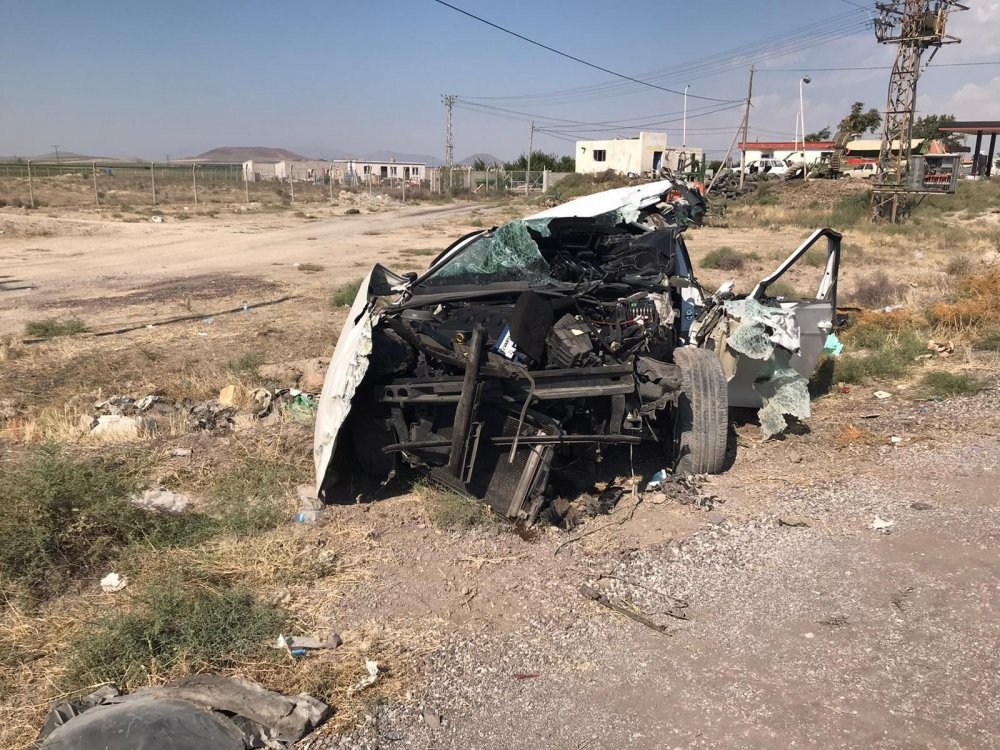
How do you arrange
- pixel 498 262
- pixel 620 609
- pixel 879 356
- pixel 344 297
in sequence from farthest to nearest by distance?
pixel 344 297 → pixel 879 356 → pixel 498 262 → pixel 620 609

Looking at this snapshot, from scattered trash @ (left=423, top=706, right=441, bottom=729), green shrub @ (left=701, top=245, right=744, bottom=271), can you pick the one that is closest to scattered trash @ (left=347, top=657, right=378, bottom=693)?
scattered trash @ (left=423, top=706, right=441, bottom=729)

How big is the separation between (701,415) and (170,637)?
131 inches

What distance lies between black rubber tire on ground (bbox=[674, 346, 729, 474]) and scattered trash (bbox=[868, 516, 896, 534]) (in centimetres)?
99

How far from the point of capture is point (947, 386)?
666cm

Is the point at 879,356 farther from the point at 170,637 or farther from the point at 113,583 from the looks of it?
Answer: the point at 113,583

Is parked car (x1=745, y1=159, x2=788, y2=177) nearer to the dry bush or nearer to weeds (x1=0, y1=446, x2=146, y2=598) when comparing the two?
the dry bush

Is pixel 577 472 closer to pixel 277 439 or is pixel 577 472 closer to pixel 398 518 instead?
pixel 398 518

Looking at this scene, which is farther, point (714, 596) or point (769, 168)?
point (769, 168)

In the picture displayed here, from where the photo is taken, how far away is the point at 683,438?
4.82 meters

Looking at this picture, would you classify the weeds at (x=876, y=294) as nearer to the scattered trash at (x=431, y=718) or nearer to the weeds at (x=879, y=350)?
the weeds at (x=879, y=350)

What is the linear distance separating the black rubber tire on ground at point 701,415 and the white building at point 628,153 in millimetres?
56714

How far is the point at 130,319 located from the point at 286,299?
7.88ft

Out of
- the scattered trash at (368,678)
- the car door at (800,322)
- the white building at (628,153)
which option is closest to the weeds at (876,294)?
the car door at (800,322)

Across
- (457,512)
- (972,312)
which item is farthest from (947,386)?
(457,512)
